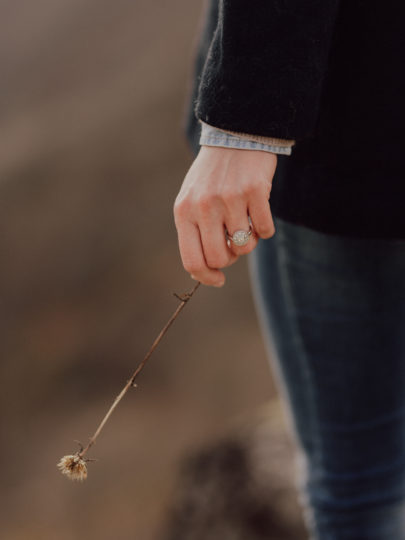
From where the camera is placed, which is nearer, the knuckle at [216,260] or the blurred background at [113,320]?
the knuckle at [216,260]

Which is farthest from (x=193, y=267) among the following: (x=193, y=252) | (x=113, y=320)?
(x=113, y=320)

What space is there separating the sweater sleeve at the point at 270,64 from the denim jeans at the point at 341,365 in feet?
0.68

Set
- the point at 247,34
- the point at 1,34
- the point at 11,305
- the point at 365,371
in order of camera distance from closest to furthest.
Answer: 1. the point at 247,34
2. the point at 365,371
3. the point at 11,305
4. the point at 1,34

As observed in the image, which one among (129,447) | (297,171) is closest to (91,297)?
(129,447)

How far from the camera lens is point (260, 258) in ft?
3.02

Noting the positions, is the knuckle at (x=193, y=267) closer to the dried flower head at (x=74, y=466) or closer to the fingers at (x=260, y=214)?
the fingers at (x=260, y=214)

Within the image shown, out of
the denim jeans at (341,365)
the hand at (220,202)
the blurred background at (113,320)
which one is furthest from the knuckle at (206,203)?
the blurred background at (113,320)

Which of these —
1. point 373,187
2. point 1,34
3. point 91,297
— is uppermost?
point 1,34

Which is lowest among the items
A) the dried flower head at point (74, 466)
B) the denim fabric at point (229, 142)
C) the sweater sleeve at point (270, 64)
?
the dried flower head at point (74, 466)

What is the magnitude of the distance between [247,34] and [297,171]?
0.16 m

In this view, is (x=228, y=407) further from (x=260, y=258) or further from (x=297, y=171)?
(x=297, y=171)

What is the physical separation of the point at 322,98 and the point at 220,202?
171 millimetres

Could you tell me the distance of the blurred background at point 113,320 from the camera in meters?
1.79

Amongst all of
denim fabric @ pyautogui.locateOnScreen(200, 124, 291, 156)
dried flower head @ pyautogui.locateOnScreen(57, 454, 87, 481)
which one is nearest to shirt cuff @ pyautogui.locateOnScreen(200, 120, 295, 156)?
denim fabric @ pyautogui.locateOnScreen(200, 124, 291, 156)
